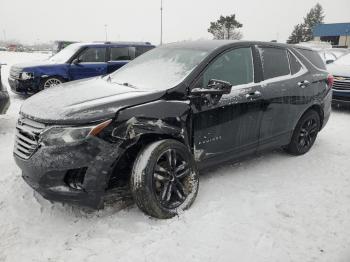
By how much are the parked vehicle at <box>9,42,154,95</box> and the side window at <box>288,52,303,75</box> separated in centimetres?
598

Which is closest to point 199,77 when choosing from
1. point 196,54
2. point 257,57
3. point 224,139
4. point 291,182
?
point 196,54

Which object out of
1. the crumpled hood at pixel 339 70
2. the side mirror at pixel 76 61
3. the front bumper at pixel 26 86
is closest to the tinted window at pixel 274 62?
the crumpled hood at pixel 339 70

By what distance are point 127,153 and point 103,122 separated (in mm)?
428

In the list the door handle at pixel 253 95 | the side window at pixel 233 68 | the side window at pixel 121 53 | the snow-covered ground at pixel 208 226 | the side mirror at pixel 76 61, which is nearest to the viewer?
the snow-covered ground at pixel 208 226

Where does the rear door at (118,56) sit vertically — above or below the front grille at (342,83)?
above

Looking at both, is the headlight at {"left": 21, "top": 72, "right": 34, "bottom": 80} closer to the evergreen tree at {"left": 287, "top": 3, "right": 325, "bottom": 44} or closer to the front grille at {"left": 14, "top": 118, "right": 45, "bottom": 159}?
the front grille at {"left": 14, "top": 118, "right": 45, "bottom": 159}

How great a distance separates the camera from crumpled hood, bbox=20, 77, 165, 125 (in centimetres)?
286

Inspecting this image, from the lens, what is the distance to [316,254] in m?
2.85

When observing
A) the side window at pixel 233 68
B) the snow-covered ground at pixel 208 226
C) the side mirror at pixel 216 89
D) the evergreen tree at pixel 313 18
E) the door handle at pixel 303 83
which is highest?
the evergreen tree at pixel 313 18

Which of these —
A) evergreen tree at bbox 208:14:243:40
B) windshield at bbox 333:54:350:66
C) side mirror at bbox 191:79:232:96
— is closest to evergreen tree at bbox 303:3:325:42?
evergreen tree at bbox 208:14:243:40

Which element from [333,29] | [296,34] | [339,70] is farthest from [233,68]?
[296,34]

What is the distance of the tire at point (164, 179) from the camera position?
3020 millimetres

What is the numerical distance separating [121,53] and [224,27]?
3711 centimetres

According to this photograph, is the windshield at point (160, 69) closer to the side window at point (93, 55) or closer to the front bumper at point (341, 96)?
the side window at point (93, 55)
